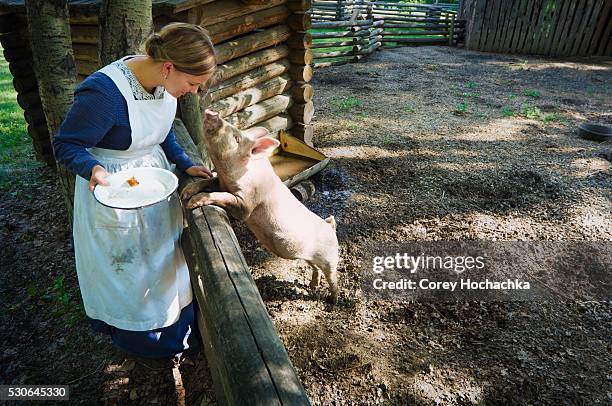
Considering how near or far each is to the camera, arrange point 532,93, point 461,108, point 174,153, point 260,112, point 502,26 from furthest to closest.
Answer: point 502,26 < point 532,93 < point 461,108 < point 260,112 < point 174,153

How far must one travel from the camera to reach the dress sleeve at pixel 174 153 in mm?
2840

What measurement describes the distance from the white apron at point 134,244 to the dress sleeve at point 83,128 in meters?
0.13

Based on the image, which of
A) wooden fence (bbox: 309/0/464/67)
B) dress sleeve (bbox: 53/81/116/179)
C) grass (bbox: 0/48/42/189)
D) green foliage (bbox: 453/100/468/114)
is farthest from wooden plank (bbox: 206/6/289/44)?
wooden fence (bbox: 309/0/464/67)

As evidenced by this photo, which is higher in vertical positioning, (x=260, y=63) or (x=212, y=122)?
(x=212, y=122)

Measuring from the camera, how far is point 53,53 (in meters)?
3.02

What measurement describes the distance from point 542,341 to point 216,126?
333 cm

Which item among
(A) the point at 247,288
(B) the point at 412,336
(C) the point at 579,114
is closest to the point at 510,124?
(C) the point at 579,114

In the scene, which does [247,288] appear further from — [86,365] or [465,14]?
[465,14]

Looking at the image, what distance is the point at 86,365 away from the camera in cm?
342

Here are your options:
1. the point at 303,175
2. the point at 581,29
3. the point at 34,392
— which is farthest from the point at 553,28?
the point at 34,392

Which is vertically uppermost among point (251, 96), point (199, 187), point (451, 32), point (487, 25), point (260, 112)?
point (199, 187)

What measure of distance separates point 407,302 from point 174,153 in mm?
2714

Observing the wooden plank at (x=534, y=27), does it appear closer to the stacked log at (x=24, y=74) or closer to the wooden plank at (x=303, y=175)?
the wooden plank at (x=303, y=175)

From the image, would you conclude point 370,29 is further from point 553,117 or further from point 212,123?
point 212,123
